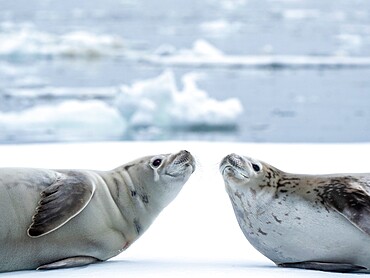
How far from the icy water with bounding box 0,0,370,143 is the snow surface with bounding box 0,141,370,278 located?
4.88 m

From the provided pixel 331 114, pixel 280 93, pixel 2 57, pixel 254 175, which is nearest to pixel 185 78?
pixel 280 93

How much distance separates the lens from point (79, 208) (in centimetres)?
265

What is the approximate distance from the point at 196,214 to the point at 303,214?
105 centimetres

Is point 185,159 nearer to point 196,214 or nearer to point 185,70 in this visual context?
point 196,214

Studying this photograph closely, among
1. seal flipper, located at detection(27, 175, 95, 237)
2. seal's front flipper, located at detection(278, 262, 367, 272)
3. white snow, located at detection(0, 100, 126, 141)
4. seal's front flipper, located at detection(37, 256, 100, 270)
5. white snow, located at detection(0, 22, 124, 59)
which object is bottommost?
white snow, located at detection(0, 100, 126, 141)

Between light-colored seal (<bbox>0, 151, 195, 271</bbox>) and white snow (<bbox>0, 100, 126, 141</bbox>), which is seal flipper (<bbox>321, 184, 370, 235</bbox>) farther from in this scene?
white snow (<bbox>0, 100, 126, 141</bbox>)

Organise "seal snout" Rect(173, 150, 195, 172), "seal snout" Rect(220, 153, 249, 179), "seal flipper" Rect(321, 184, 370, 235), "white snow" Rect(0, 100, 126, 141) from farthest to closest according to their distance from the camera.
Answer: "white snow" Rect(0, 100, 126, 141)
"seal snout" Rect(173, 150, 195, 172)
"seal snout" Rect(220, 153, 249, 179)
"seal flipper" Rect(321, 184, 370, 235)

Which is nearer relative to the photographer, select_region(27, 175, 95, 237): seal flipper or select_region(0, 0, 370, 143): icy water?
select_region(27, 175, 95, 237): seal flipper

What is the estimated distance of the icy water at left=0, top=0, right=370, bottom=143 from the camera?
11180mm

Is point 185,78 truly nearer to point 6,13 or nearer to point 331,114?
point 331,114

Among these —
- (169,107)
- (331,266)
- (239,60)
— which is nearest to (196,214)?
(331,266)

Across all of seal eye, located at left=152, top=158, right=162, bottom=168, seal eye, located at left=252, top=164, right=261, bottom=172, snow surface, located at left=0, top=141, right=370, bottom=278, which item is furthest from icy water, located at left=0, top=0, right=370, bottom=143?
seal eye, located at left=252, top=164, right=261, bottom=172

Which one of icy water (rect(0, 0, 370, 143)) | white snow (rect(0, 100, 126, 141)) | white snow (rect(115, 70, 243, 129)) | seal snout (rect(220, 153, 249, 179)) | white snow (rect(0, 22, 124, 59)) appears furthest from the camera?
white snow (rect(0, 22, 124, 59))

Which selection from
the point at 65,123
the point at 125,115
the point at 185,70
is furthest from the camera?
the point at 185,70
